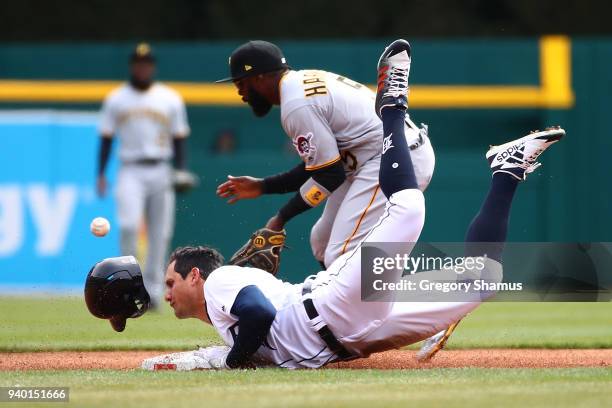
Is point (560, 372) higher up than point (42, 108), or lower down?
lower down

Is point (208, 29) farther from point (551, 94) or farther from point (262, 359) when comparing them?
point (262, 359)

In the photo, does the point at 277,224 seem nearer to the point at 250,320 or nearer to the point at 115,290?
the point at 115,290

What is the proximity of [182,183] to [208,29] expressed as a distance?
20.2 feet

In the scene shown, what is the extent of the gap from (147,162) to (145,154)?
3.0 inches

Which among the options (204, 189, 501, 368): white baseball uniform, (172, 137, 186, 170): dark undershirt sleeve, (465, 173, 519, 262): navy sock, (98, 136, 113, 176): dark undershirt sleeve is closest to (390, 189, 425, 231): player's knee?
(204, 189, 501, 368): white baseball uniform

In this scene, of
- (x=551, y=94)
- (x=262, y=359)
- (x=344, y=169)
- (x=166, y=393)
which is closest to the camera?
(x=166, y=393)

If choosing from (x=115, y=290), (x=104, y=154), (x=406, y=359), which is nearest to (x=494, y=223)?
(x=406, y=359)

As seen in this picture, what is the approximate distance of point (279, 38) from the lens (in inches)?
672

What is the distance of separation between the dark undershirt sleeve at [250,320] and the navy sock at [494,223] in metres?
1.18

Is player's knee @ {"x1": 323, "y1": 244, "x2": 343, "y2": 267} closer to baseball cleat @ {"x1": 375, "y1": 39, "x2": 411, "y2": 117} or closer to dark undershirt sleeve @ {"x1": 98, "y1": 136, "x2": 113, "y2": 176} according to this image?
baseball cleat @ {"x1": 375, "y1": 39, "x2": 411, "y2": 117}

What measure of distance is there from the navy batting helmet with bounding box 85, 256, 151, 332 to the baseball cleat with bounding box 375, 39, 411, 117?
1.61 metres

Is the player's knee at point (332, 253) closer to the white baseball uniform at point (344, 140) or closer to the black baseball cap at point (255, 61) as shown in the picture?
the white baseball uniform at point (344, 140)

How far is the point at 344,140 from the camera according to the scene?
285 inches

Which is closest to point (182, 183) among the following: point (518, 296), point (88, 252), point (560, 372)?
point (88, 252)
